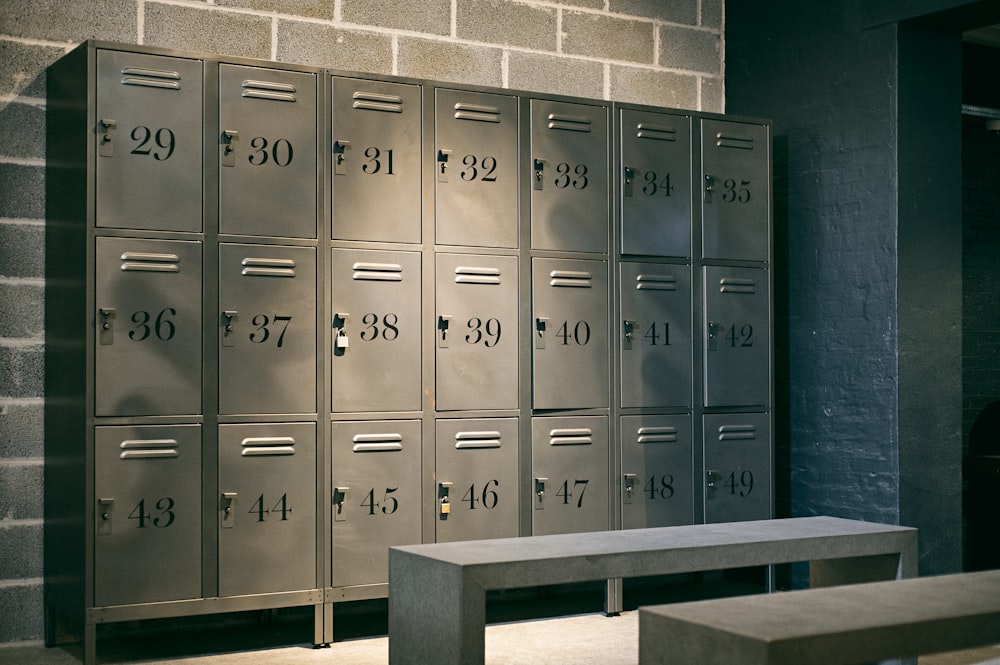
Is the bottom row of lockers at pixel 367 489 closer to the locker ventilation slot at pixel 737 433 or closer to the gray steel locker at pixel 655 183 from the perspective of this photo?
the locker ventilation slot at pixel 737 433

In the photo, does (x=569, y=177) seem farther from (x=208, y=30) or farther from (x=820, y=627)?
(x=820, y=627)

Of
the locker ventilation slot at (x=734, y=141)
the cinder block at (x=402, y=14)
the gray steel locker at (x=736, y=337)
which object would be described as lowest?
the gray steel locker at (x=736, y=337)

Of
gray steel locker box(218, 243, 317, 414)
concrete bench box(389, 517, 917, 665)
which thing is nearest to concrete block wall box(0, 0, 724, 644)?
gray steel locker box(218, 243, 317, 414)

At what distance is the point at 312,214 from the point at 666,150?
1585 millimetres

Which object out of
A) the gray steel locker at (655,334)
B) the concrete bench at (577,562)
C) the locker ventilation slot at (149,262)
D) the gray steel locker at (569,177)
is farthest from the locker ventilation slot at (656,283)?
the locker ventilation slot at (149,262)

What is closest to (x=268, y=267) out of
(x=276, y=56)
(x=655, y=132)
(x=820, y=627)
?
(x=276, y=56)

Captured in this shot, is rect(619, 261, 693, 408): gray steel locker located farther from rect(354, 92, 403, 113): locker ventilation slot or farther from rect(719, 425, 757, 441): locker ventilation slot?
rect(354, 92, 403, 113): locker ventilation slot

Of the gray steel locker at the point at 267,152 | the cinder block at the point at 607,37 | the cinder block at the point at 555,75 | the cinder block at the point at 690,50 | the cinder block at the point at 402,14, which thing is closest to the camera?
the gray steel locker at the point at 267,152

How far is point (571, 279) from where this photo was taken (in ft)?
15.5

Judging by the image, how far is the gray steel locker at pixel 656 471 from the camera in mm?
4820

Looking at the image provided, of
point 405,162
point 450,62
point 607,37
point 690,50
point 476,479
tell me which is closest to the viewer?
point 405,162

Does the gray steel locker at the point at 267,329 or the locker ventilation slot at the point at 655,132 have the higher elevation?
the locker ventilation slot at the point at 655,132

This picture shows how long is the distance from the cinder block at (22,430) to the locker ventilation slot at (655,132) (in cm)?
257

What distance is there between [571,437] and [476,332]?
1.95ft
